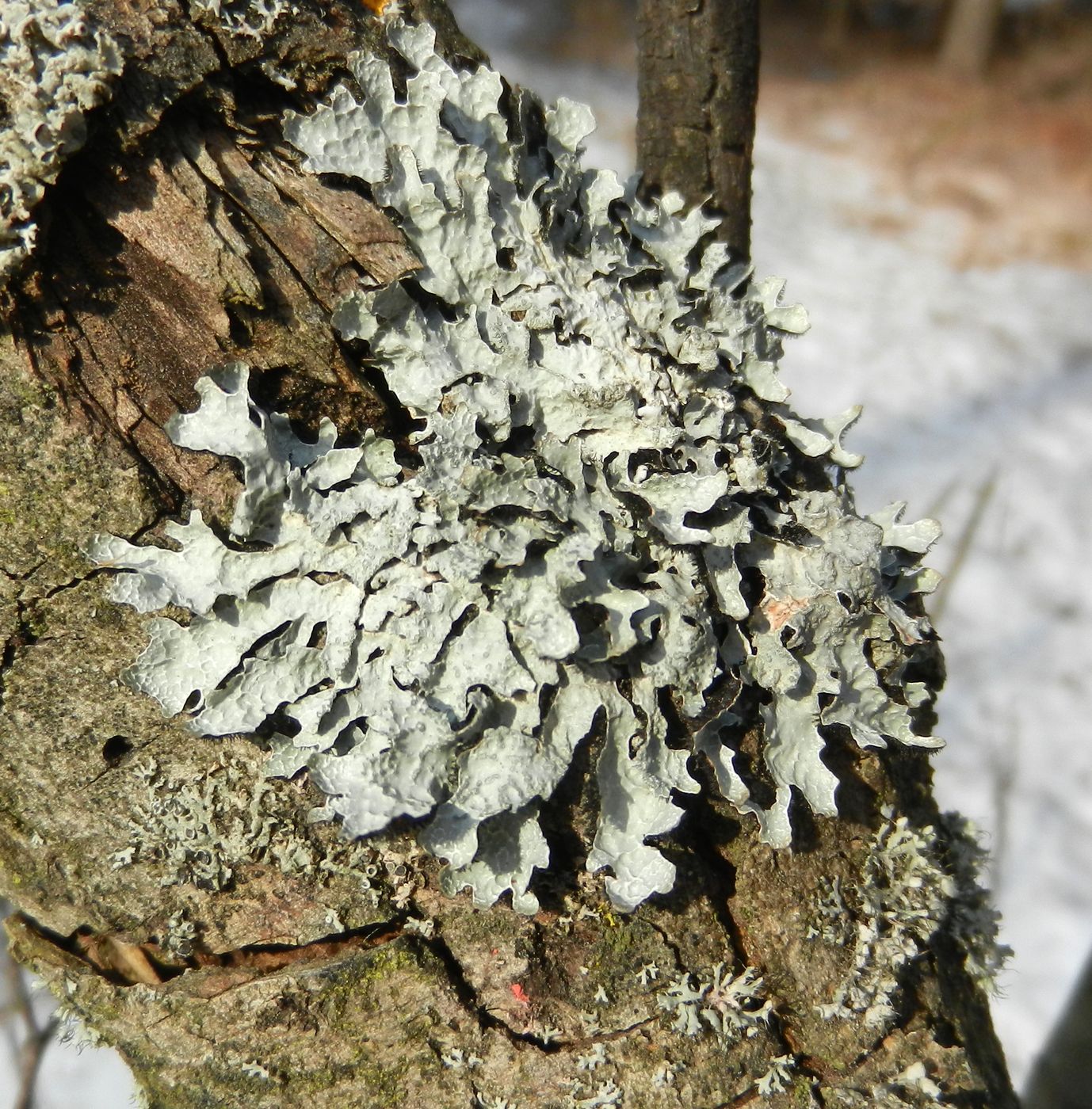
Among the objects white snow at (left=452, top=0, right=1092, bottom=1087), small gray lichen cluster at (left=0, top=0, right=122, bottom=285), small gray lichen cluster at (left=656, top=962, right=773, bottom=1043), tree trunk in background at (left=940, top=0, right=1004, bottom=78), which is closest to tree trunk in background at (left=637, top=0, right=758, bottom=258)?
small gray lichen cluster at (left=0, top=0, right=122, bottom=285)

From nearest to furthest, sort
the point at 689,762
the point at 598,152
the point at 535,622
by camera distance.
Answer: the point at 535,622 → the point at 689,762 → the point at 598,152

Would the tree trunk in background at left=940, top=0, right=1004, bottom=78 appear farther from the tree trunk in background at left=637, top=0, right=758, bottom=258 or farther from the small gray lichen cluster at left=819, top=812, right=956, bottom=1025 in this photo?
the small gray lichen cluster at left=819, top=812, right=956, bottom=1025

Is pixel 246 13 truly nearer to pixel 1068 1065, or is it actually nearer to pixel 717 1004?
pixel 717 1004

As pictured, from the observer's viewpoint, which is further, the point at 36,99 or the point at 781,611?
the point at 781,611

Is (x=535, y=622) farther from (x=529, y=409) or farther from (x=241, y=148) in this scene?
(x=241, y=148)

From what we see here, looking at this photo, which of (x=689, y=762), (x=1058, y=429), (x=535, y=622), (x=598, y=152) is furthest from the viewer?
(x=598, y=152)

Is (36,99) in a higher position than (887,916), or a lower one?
higher

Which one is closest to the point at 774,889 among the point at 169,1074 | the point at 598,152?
the point at 169,1074

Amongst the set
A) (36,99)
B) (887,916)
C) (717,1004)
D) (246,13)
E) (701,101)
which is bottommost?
(717,1004)

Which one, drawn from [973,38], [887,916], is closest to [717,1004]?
[887,916]
